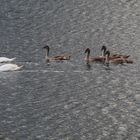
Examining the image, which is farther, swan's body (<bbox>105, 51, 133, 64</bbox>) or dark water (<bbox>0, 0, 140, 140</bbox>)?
swan's body (<bbox>105, 51, 133, 64</bbox>)

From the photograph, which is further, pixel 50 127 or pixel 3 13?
pixel 3 13

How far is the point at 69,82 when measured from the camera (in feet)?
155

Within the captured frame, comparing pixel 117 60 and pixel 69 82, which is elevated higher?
pixel 117 60

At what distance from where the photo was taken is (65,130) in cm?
3375

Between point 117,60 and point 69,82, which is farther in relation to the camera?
point 117,60

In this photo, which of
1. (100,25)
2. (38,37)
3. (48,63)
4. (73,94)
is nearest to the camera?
(73,94)

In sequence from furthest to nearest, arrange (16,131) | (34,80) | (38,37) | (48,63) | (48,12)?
(48,12), (38,37), (48,63), (34,80), (16,131)

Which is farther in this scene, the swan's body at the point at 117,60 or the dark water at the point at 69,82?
the swan's body at the point at 117,60

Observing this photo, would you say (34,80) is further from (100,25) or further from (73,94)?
(100,25)

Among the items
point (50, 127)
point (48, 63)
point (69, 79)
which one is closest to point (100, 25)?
point (48, 63)

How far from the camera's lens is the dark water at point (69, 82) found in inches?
1355

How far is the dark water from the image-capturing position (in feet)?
113

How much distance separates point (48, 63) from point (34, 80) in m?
9.63

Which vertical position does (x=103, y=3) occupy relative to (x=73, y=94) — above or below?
above
